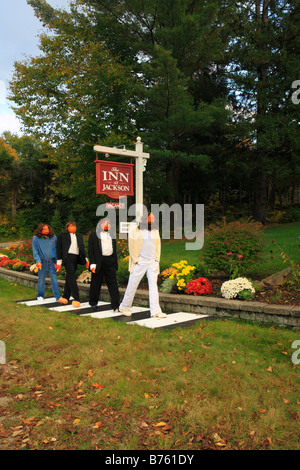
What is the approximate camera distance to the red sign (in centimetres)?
968

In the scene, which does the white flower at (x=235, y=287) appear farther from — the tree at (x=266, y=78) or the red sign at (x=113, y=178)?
the tree at (x=266, y=78)

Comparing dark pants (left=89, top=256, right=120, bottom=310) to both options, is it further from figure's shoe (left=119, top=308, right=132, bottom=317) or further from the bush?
the bush

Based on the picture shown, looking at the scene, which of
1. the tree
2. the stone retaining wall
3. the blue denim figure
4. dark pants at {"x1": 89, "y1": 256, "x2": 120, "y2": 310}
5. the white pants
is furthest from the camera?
the tree

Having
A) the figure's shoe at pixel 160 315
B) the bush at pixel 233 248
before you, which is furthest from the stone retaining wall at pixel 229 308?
the bush at pixel 233 248

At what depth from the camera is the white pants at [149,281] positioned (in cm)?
688

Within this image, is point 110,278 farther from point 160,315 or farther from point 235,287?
point 235,287

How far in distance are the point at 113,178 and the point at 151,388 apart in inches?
268

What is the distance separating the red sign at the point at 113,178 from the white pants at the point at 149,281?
3248mm

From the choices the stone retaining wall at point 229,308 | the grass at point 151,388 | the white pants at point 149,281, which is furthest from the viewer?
the white pants at point 149,281

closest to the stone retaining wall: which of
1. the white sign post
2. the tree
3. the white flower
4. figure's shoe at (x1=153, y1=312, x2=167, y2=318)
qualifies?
the white flower

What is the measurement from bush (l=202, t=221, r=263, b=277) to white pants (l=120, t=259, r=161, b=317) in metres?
1.46

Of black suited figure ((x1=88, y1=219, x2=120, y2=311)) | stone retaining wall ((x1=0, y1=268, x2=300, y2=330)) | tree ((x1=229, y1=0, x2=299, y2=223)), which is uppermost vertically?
tree ((x1=229, y1=0, x2=299, y2=223))

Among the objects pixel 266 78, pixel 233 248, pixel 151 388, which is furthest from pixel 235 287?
pixel 266 78

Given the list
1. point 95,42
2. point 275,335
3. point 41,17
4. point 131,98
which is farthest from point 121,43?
point 275,335
